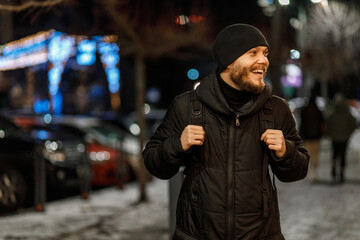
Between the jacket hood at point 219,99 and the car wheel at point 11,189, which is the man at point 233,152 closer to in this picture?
the jacket hood at point 219,99

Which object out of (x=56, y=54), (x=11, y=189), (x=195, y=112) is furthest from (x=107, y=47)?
(x=56, y=54)

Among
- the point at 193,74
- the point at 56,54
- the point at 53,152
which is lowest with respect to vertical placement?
the point at 53,152

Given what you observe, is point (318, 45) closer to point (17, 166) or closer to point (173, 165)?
point (17, 166)

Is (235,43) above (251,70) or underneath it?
above

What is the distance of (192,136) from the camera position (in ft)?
8.69

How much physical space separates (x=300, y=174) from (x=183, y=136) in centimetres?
69

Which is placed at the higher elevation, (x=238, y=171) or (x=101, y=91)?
(x=101, y=91)

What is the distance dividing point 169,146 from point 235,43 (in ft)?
2.09

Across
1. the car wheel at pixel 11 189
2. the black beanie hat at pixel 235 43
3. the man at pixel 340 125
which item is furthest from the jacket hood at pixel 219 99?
the man at pixel 340 125

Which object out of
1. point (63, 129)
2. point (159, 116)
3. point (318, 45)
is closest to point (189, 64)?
point (318, 45)

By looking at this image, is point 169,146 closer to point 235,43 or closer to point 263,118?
point 263,118

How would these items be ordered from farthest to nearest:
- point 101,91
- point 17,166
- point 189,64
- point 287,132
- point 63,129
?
1. point 189,64
2. point 101,91
3. point 63,129
4. point 17,166
5. point 287,132

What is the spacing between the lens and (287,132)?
2902 millimetres

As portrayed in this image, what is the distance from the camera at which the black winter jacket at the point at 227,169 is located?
2.68m
